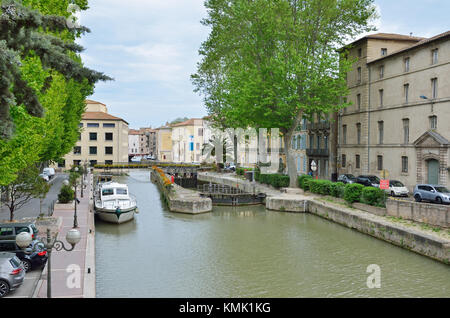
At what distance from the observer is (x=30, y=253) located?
15102 millimetres

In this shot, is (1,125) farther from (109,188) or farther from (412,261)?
(109,188)

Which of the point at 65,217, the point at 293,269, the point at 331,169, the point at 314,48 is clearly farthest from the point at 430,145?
the point at 65,217

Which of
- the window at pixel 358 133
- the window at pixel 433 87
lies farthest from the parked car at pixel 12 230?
the window at pixel 358 133

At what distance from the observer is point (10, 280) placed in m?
12.5

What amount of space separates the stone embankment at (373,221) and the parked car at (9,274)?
1747 cm

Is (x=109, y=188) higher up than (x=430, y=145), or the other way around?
(x=430, y=145)

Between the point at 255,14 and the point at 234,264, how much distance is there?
2529 cm

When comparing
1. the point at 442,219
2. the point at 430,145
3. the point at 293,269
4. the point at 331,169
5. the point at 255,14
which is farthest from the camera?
the point at 331,169

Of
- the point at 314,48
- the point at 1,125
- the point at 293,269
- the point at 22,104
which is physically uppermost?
the point at 314,48

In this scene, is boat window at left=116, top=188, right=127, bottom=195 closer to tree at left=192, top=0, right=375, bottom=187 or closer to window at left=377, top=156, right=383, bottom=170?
tree at left=192, top=0, right=375, bottom=187

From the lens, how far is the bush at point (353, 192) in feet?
95.0

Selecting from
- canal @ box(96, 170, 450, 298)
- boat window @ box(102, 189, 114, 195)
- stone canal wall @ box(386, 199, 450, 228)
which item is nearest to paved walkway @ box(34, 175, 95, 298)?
canal @ box(96, 170, 450, 298)

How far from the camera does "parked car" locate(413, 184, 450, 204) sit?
2756 cm

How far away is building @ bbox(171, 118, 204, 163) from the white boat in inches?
3143
